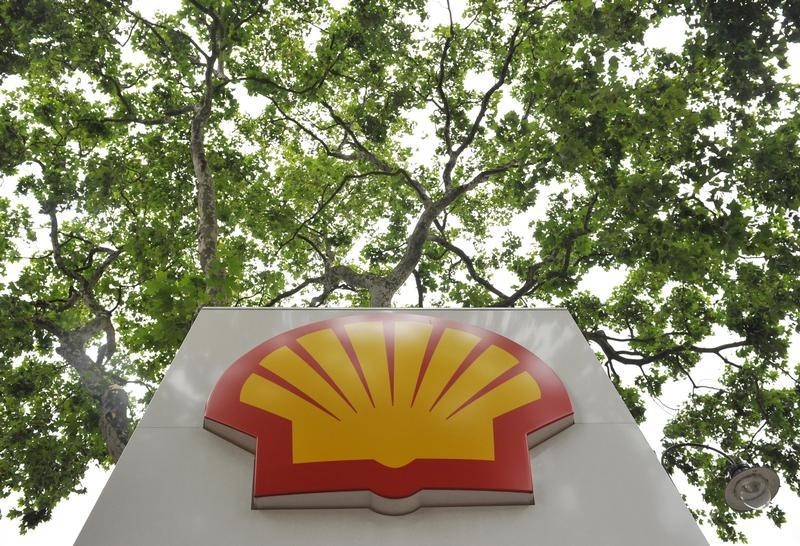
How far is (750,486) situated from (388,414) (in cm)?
452

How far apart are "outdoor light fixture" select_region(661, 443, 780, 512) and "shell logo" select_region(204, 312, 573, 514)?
3406 millimetres

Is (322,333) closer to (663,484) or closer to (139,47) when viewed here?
(663,484)

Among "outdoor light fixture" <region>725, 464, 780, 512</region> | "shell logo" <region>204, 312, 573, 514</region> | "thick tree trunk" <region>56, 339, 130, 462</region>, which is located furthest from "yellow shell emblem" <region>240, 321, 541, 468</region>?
"thick tree trunk" <region>56, 339, 130, 462</region>

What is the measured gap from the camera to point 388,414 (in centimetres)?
281

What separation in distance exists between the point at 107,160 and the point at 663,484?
30.4 ft

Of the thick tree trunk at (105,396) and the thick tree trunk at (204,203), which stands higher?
the thick tree trunk at (204,203)

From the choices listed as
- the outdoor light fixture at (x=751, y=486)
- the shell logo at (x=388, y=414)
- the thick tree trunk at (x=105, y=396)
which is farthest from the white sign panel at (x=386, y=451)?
the thick tree trunk at (x=105, y=396)

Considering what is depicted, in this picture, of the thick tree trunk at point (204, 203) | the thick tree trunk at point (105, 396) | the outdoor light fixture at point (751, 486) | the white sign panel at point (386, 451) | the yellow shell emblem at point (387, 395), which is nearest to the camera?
the white sign panel at point (386, 451)

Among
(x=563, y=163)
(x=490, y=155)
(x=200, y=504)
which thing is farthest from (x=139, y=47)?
(x=200, y=504)

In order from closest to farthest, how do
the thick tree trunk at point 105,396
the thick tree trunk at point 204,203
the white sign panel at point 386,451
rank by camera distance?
the white sign panel at point 386,451
the thick tree trunk at point 105,396
the thick tree trunk at point 204,203

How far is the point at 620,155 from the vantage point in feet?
22.4

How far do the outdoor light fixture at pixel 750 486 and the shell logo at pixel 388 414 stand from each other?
341 centimetres

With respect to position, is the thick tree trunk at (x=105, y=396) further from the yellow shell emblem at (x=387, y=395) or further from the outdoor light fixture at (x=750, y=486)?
the outdoor light fixture at (x=750, y=486)

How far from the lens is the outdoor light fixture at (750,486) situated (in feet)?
16.2
